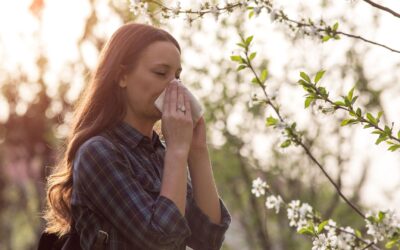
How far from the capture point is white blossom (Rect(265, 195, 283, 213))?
4.30m

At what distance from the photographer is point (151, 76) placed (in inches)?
121

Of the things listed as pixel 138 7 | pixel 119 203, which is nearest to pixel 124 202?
pixel 119 203

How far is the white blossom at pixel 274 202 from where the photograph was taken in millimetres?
4301

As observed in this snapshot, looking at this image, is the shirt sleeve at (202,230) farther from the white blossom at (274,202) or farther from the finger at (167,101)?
the white blossom at (274,202)

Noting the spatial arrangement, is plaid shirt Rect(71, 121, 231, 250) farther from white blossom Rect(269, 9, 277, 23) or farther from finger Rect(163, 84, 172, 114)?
white blossom Rect(269, 9, 277, 23)

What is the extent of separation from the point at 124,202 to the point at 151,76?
56cm

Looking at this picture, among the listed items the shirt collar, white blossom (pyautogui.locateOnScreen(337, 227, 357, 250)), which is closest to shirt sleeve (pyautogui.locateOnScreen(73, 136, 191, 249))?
the shirt collar

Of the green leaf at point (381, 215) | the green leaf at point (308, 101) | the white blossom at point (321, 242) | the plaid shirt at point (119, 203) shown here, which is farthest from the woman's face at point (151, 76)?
the green leaf at point (381, 215)

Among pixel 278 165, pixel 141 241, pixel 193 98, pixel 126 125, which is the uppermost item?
pixel 278 165

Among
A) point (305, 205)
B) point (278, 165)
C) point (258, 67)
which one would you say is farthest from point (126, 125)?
point (278, 165)

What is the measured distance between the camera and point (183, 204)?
2857 mm

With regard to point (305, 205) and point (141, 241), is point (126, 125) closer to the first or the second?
point (141, 241)

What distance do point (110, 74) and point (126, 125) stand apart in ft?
0.74

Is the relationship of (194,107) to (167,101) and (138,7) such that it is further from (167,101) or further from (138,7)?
(138,7)
